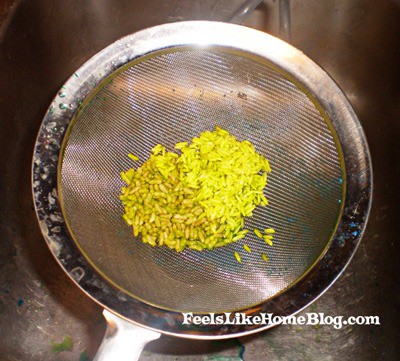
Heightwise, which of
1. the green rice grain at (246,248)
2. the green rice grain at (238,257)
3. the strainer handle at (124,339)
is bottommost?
the strainer handle at (124,339)

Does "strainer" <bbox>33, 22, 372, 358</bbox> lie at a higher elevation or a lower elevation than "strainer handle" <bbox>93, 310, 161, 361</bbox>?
higher

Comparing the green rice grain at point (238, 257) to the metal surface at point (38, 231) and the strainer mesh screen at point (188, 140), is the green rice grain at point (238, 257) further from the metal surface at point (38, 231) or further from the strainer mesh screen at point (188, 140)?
the metal surface at point (38, 231)

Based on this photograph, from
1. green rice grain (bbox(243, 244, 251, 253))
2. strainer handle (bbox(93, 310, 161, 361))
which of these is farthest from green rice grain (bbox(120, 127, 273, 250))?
strainer handle (bbox(93, 310, 161, 361))

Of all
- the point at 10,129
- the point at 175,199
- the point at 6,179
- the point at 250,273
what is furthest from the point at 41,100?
the point at 250,273

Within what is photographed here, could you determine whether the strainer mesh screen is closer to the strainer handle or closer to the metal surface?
the strainer handle

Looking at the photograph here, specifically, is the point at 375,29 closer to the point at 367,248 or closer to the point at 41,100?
the point at 367,248

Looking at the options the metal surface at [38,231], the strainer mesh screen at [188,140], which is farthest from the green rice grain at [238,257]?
the metal surface at [38,231]

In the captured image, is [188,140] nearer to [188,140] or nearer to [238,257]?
[188,140]

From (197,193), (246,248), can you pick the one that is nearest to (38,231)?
(197,193)

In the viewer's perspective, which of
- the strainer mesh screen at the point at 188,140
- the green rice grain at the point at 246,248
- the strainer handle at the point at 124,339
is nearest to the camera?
the strainer handle at the point at 124,339
